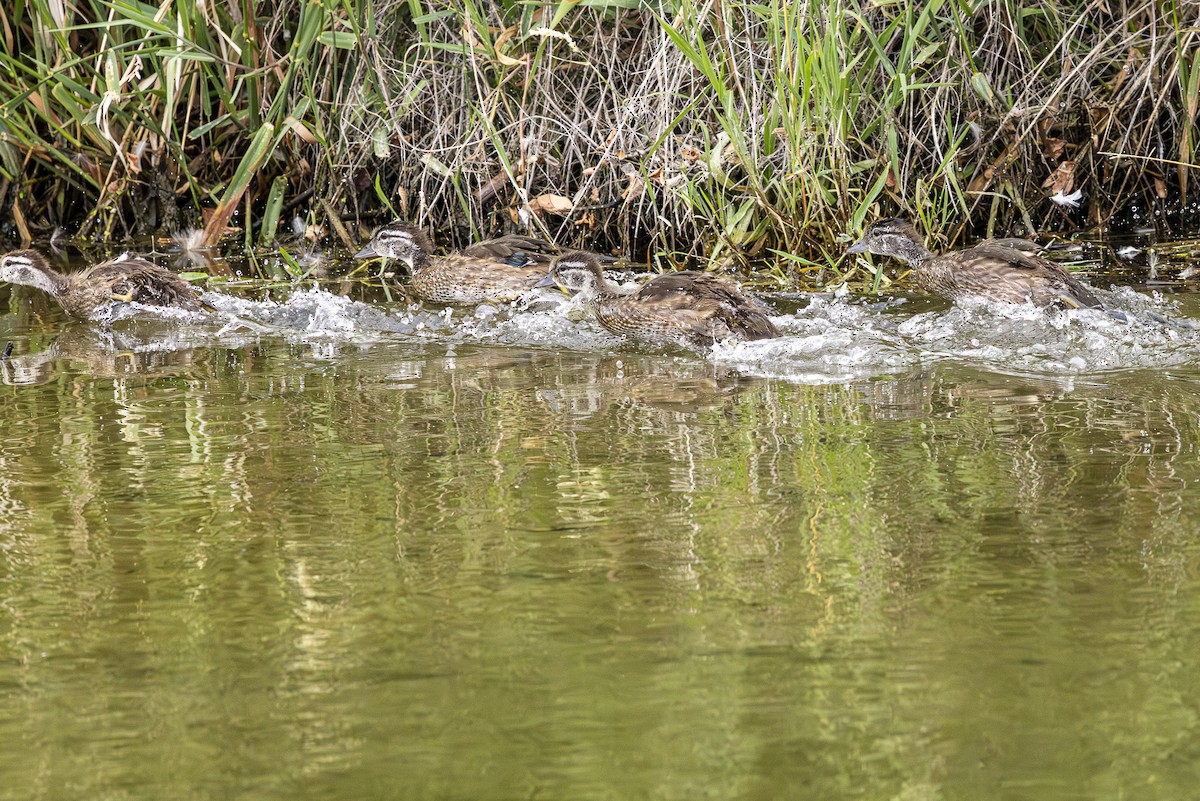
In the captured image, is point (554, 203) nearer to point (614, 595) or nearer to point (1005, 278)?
point (1005, 278)

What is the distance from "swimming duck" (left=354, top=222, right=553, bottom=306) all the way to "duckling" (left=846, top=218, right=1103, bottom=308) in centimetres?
166

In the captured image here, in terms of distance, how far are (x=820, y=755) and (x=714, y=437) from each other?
2.03m

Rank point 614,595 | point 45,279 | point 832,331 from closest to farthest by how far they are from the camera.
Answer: point 614,595 < point 832,331 < point 45,279

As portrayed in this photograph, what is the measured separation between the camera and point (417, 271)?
7.56 metres

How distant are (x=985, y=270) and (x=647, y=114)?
6.79ft

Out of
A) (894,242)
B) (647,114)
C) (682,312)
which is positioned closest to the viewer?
(682,312)

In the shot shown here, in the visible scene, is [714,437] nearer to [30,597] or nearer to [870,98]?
[30,597]

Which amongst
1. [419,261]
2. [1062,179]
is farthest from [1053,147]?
[419,261]

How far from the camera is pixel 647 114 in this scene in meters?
7.54

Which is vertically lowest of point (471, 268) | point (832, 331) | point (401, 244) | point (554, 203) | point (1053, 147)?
point (832, 331)

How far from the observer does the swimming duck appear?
7.26 metres

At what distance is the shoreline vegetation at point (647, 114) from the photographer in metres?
7.19

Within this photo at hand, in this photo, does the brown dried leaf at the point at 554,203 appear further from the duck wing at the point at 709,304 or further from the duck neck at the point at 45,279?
the duck neck at the point at 45,279

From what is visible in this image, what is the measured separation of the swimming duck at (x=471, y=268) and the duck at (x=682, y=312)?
33.1 inches
